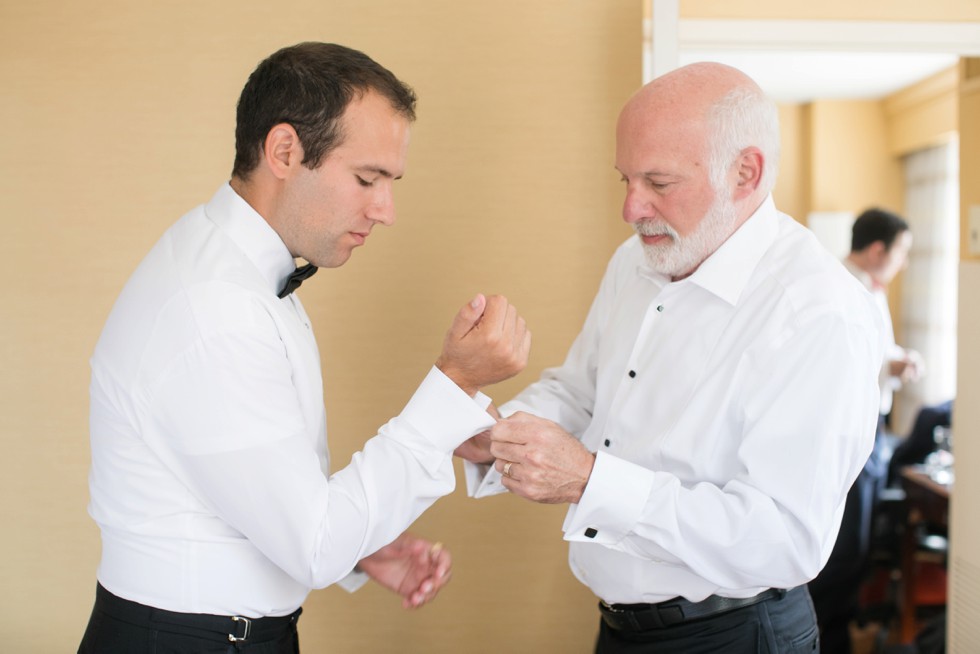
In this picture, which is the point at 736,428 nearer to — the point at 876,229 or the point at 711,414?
the point at 711,414

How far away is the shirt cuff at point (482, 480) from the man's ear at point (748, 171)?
2.50 feet

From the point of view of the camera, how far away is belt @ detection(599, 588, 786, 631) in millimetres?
1723

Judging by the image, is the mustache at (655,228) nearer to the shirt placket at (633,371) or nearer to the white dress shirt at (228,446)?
the shirt placket at (633,371)

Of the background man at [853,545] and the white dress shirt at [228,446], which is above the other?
the white dress shirt at [228,446]

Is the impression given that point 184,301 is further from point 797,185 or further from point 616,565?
point 797,185

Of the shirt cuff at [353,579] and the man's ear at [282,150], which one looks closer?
the man's ear at [282,150]

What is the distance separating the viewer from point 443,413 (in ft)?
4.80

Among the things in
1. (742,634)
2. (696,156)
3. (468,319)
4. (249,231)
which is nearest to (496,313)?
(468,319)

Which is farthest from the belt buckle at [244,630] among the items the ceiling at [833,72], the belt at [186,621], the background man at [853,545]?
the ceiling at [833,72]

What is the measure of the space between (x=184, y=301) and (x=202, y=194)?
4.55 feet

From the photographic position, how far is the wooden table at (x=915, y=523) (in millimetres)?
4273

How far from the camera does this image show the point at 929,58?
6434 mm

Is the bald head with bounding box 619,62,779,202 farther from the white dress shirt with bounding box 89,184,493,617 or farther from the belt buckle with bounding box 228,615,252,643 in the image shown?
the belt buckle with bounding box 228,615,252,643

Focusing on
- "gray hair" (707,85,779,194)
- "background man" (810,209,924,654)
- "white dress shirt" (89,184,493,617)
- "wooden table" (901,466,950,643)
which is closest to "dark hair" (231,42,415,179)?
"white dress shirt" (89,184,493,617)
